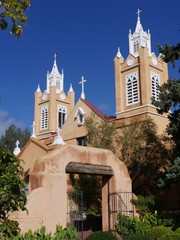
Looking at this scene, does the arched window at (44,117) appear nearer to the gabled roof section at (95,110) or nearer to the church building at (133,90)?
the church building at (133,90)

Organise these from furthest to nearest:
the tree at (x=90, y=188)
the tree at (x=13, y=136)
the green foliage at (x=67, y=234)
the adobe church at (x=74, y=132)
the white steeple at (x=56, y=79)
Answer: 1. the tree at (x=13, y=136)
2. the white steeple at (x=56, y=79)
3. the tree at (x=90, y=188)
4. the adobe church at (x=74, y=132)
5. the green foliage at (x=67, y=234)

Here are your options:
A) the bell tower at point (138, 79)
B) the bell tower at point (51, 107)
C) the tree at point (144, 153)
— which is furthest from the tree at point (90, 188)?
the bell tower at point (51, 107)

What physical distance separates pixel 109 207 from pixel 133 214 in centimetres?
134

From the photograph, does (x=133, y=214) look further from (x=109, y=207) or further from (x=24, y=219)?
(x=24, y=219)

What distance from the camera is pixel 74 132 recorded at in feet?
99.6

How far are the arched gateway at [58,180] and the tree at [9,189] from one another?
4502mm

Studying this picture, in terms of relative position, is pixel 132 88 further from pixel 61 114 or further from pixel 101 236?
pixel 101 236

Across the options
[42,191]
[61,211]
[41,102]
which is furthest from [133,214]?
[41,102]

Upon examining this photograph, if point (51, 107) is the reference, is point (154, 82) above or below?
below

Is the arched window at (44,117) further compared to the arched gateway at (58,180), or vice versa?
the arched window at (44,117)

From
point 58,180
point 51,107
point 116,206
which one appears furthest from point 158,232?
point 51,107

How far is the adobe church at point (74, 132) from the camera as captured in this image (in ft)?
44.9

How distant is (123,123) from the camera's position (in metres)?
26.5

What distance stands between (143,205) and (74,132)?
1353cm
